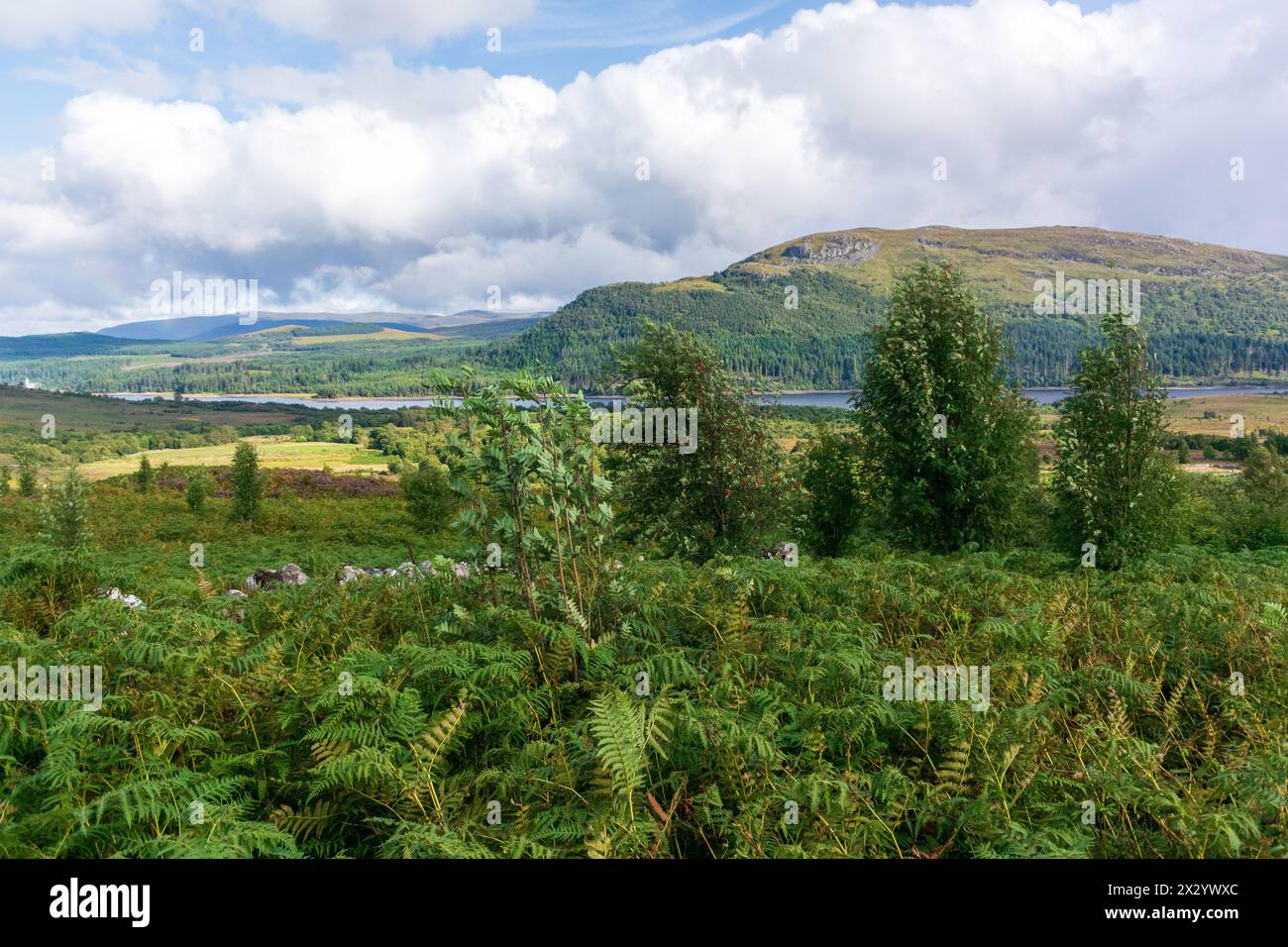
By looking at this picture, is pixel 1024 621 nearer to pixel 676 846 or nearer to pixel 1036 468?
pixel 676 846

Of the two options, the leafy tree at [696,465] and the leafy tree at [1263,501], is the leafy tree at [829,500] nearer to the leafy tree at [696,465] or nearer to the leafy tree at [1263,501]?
the leafy tree at [696,465]

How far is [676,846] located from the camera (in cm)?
430

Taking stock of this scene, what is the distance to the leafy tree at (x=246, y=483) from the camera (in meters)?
48.8

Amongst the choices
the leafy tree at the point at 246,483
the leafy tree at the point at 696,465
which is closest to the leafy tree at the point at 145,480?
the leafy tree at the point at 246,483

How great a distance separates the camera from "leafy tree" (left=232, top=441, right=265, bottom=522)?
160 ft

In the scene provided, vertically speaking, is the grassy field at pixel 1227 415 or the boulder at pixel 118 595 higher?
the grassy field at pixel 1227 415

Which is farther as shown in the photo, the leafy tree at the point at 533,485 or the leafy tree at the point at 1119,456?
the leafy tree at the point at 1119,456

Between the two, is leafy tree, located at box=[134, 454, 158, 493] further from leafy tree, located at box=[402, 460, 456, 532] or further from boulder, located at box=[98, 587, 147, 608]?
boulder, located at box=[98, 587, 147, 608]

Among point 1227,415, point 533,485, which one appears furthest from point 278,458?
point 1227,415

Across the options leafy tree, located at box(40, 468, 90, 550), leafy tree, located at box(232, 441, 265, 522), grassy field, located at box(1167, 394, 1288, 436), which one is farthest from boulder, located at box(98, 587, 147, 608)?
grassy field, located at box(1167, 394, 1288, 436)

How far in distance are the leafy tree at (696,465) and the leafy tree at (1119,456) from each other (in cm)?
1039
